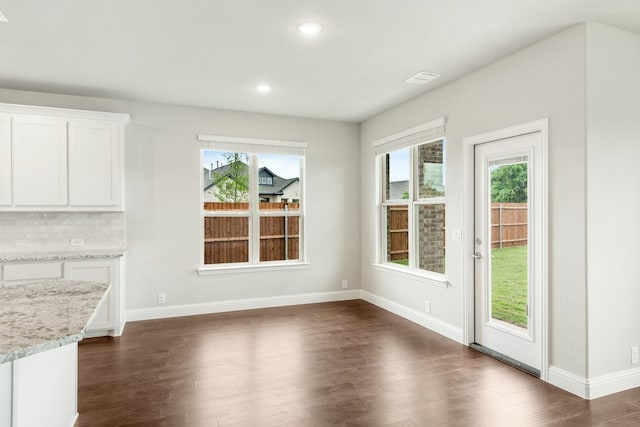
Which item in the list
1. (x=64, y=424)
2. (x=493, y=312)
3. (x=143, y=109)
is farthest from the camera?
(x=143, y=109)

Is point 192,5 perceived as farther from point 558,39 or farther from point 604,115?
point 604,115

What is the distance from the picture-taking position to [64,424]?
227 centimetres

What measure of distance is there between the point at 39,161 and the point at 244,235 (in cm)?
253

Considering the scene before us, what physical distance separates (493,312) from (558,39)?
2424mm

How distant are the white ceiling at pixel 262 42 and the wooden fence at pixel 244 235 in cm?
171

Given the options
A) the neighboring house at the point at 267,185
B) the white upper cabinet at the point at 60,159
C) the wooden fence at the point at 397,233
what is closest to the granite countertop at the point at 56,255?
the white upper cabinet at the point at 60,159

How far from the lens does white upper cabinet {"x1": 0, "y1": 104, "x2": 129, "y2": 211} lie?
4.15 metres

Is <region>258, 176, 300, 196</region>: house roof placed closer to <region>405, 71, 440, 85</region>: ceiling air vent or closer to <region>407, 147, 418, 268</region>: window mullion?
<region>407, 147, 418, 268</region>: window mullion

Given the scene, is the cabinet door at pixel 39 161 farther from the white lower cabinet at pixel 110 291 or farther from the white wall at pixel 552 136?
the white wall at pixel 552 136

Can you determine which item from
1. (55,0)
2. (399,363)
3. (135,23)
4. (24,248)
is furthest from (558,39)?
(24,248)

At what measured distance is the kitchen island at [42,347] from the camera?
4.86ft

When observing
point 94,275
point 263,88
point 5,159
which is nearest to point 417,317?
point 263,88

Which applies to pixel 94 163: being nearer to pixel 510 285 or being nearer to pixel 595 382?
pixel 510 285

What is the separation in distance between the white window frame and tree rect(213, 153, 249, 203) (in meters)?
1.91
